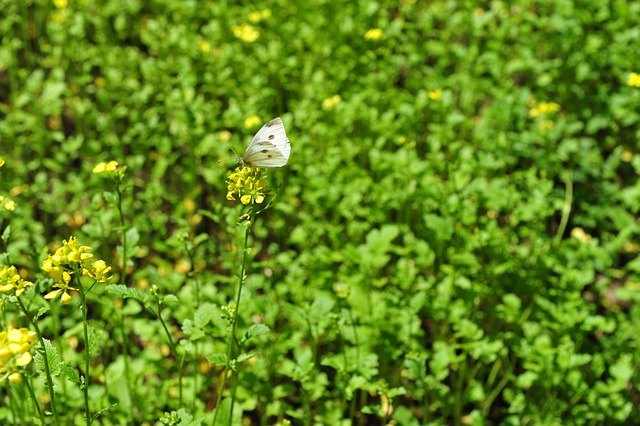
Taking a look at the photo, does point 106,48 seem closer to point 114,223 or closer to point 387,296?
point 114,223

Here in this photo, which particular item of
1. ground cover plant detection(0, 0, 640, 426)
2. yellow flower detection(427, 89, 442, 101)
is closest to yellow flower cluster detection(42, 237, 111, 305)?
ground cover plant detection(0, 0, 640, 426)

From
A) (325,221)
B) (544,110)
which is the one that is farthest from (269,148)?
(544,110)

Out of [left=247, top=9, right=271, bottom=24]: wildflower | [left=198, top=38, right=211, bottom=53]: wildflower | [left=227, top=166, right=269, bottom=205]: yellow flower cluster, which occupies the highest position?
[left=227, top=166, right=269, bottom=205]: yellow flower cluster

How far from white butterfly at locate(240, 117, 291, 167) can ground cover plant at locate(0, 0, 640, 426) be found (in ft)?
0.16

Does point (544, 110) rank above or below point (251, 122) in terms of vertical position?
below

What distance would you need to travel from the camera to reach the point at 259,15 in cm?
394

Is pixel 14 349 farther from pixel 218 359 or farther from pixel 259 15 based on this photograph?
pixel 259 15

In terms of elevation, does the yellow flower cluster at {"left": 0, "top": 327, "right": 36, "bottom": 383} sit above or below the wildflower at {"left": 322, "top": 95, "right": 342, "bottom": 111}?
above

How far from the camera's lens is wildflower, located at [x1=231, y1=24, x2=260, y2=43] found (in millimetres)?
3734

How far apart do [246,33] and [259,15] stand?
23 cm

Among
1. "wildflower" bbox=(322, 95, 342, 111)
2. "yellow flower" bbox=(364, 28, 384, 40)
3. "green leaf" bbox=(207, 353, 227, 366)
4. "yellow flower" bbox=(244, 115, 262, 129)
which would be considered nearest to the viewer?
"green leaf" bbox=(207, 353, 227, 366)

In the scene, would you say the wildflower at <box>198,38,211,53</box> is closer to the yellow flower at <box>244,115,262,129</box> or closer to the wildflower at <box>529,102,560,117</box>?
the yellow flower at <box>244,115,262,129</box>

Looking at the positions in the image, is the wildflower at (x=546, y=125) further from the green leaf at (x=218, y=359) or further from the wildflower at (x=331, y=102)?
the green leaf at (x=218, y=359)

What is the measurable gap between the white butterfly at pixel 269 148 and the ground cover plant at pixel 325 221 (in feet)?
0.16
